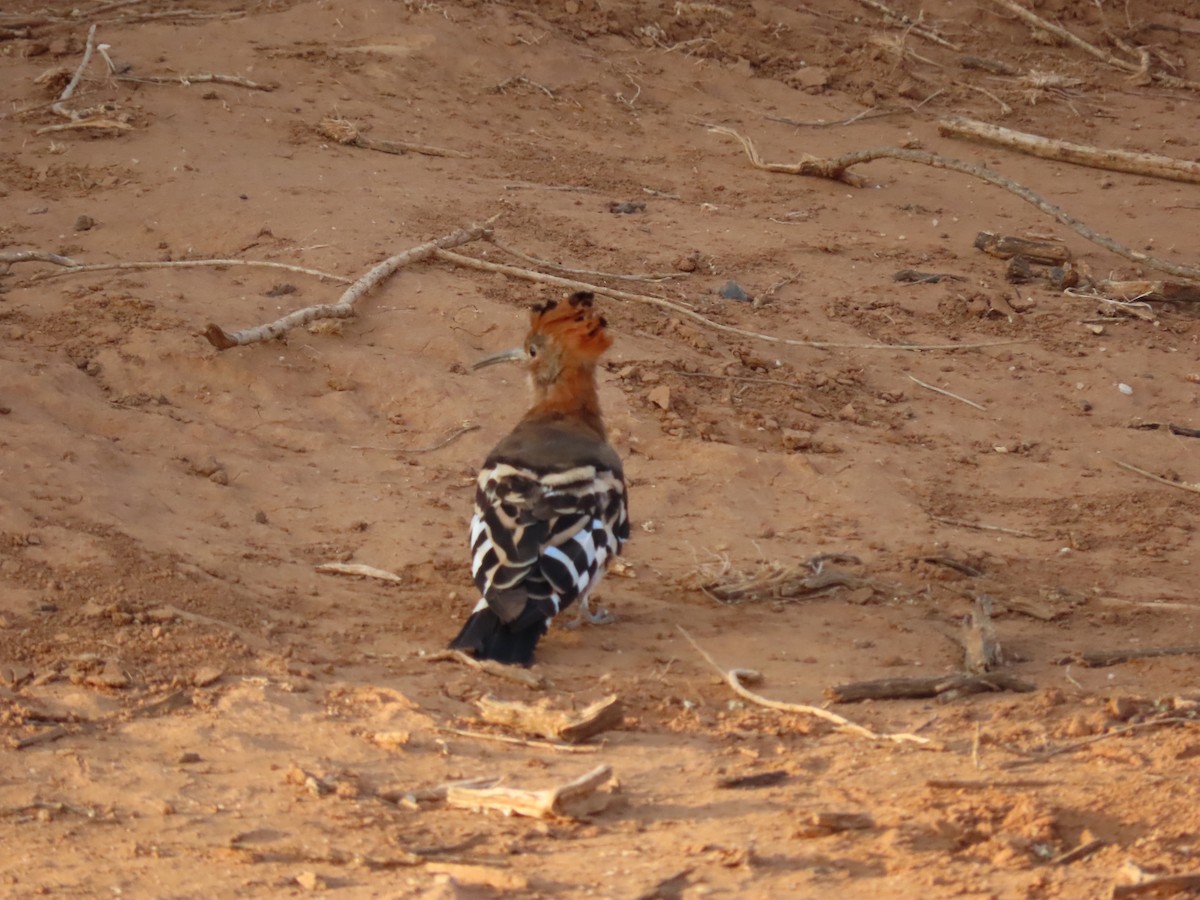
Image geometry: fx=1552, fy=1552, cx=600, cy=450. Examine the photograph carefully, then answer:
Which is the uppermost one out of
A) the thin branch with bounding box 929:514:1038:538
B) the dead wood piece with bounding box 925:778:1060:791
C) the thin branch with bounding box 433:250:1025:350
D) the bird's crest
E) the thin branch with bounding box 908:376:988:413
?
the bird's crest

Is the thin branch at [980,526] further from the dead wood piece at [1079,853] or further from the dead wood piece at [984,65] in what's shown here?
the dead wood piece at [984,65]

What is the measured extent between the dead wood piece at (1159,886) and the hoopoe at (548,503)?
91.7 inches

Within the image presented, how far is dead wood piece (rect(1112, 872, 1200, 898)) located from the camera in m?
3.39

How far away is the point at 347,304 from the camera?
792cm

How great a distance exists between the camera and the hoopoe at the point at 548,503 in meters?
5.31

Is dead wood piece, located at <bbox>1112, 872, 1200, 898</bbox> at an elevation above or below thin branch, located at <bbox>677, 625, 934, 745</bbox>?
above

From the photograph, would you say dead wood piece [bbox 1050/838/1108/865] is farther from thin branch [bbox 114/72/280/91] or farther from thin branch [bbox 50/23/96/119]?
thin branch [bbox 114/72/280/91]

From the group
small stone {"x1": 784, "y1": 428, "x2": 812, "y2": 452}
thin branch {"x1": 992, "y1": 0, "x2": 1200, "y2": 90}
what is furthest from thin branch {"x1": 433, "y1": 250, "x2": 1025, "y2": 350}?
thin branch {"x1": 992, "y1": 0, "x2": 1200, "y2": 90}

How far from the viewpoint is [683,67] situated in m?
12.9

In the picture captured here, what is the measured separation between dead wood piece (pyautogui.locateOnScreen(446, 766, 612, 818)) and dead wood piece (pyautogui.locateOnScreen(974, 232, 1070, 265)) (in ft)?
22.3

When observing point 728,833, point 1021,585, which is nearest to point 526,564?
point 728,833

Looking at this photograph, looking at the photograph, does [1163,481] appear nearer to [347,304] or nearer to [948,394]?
[948,394]

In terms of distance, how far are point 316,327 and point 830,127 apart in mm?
5939

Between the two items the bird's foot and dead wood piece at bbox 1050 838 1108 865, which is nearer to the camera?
dead wood piece at bbox 1050 838 1108 865
